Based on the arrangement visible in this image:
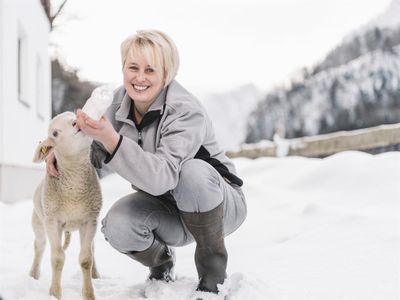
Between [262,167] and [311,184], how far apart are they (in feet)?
4.22

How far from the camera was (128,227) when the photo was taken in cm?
179

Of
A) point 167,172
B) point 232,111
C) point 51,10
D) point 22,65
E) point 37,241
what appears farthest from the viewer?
point 232,111

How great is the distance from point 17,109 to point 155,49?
3.26 m

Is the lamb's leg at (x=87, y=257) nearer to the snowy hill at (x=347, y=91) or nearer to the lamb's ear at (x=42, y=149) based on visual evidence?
the lamb's ear at (x=42, y=149)

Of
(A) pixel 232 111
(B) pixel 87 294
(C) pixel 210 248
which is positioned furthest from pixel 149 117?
(A) pixel 232 111

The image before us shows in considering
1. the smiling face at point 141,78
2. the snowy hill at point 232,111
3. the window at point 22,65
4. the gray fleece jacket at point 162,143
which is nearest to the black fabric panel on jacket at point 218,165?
the gray fleece jacket at point 162,143

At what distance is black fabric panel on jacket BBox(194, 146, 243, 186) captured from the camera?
1.87 meters

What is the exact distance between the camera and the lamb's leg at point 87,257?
5.92ft

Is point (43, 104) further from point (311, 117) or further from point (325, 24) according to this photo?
point (311, 117)

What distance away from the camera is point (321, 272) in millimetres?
2281

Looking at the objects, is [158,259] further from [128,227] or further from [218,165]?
[218,165]

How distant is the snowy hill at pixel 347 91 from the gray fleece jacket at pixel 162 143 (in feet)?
19.8

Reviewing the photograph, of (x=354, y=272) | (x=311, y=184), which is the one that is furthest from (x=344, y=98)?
(x=354, y=272)

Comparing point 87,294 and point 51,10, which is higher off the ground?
point 51,10
